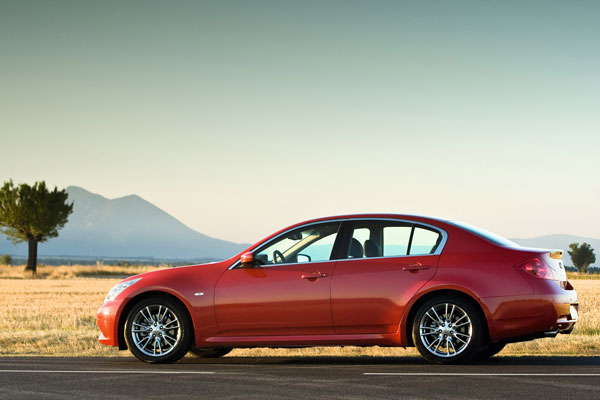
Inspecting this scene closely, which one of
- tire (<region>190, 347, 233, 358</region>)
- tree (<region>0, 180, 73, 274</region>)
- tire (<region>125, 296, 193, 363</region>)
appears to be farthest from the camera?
tree (<region>0, 180, 73, 274</region>)

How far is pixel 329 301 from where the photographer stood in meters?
9.86

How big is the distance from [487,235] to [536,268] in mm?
719

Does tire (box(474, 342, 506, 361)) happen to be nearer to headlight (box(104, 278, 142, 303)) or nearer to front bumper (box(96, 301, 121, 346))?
headlight (box(104, 278, 142, 303))

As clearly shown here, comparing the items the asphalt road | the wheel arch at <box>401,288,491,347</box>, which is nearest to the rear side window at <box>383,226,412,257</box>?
the wheel arch at <box>401,288,491,347</box>

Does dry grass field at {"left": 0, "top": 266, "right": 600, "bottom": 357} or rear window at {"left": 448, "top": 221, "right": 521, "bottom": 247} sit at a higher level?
rear window at {"left": 448, "top": 221, "right": 521, "bottom": 247}

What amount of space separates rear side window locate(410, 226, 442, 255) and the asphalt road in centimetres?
127

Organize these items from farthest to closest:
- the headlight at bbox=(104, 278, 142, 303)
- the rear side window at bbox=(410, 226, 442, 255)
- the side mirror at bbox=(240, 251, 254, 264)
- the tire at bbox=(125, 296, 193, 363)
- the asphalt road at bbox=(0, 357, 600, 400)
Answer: the headlight at bbox=(104, 278, 142, 303) < the tire at bbox=(125, 296, 193, 363) < the side mirror at bbox=(240, 251, 254, 264) < the rear side window at bbox=(410, 226, 442, 255) < the asphalt road at bbox=(0, 357, 600, 400)

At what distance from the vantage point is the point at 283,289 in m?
10.0

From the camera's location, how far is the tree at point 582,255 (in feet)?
385

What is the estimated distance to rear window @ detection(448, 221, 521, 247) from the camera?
32.4 feet

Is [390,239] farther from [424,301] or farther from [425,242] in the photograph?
[424,301]

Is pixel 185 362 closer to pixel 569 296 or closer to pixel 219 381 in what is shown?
pixel 219 381

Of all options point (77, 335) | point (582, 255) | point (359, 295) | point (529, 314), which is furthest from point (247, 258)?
point (582, 255)

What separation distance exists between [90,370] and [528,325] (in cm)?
474
